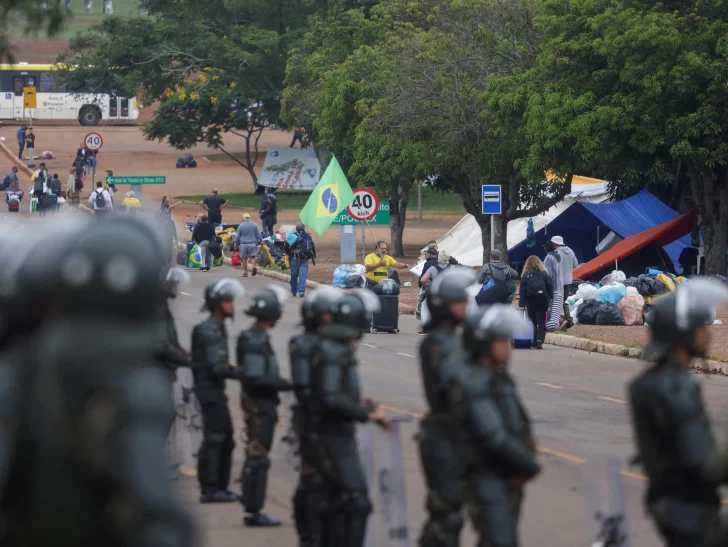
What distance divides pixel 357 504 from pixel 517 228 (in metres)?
27.7

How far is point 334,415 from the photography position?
22.6 ft

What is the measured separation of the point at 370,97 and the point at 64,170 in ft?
87.6

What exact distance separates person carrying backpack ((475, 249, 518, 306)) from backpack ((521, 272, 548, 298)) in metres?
0.26

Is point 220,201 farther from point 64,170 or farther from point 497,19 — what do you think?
point 64,170

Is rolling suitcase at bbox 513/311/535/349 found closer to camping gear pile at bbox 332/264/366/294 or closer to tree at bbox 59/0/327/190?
camping gear pile at bbox 332/264/366/294

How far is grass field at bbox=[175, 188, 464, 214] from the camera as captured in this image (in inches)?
2016

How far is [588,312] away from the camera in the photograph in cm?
2306

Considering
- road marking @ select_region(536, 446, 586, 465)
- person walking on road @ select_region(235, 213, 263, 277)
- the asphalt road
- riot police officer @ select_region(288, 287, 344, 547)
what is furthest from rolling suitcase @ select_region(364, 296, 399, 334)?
riot police officer @ select_region(288, 287, 344, 547)

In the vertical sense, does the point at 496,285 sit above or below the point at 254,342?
above

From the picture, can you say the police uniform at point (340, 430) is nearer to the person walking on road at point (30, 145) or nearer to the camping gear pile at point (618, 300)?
the camping gear pile at point (618, 300)

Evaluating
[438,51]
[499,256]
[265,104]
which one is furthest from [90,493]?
[265,104]

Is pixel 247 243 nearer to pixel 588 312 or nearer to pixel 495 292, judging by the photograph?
pixel 588 312

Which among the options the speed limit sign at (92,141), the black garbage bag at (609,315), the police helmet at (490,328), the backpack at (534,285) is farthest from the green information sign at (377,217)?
the police helmet at (490,328)

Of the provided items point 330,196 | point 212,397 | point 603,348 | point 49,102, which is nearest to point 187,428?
point 212,397
